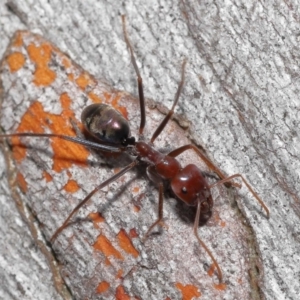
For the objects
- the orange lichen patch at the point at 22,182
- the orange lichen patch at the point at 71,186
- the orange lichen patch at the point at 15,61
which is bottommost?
the orange lichen patch at the point at 71,186

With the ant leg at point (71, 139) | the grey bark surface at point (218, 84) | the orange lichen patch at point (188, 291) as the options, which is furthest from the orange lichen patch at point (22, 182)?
the orange lichen patch at point (188, 291)

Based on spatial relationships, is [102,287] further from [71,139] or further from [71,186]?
[71,139]

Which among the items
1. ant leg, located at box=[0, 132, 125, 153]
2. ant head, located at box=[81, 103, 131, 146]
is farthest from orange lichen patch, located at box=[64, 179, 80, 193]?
ant head, located at box=[81, 103, 131, 146]

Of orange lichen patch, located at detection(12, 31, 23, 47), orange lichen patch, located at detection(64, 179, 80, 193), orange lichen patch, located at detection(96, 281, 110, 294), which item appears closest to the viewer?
orange lichen patch, located at detection(96, 281, 110, 294)

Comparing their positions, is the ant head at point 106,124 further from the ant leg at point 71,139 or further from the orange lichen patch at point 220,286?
the orange lichen patch at point 220,286

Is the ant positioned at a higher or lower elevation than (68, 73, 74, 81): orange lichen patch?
lower

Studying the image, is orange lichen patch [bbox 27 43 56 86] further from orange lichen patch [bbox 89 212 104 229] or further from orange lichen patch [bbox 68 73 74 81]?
orange lichen patch [bbox 89 212 104 229]

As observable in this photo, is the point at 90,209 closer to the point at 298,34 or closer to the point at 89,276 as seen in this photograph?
the point at 89,276

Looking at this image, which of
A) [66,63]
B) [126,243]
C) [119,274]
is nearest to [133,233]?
[126,243]
